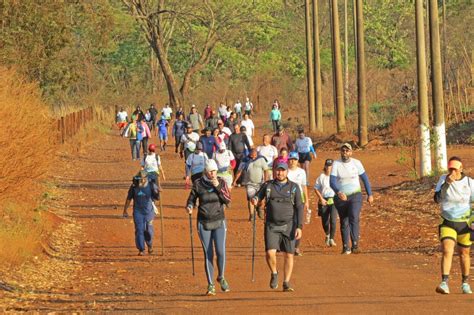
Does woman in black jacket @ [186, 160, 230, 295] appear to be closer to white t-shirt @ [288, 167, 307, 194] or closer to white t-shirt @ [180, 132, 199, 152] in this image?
white t-shirt @ [288, 167, 307, 194]

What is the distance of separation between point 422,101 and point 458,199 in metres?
14.8

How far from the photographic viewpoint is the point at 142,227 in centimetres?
1872

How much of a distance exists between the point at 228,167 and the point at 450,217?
1006cm

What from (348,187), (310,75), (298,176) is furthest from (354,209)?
(310,75)

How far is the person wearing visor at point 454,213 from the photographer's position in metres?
12.8

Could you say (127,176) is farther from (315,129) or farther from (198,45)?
(198,45)

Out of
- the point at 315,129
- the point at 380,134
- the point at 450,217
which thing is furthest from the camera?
the point at 315,129

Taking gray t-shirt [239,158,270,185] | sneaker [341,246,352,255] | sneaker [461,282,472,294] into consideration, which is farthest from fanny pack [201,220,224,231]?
gray t-shirt [239,158,270,185]

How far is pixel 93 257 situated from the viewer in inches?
746

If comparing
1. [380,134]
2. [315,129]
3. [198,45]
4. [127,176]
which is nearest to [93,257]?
[127,176]

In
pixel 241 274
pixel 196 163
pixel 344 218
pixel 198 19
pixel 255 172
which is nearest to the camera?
pixel 241 274

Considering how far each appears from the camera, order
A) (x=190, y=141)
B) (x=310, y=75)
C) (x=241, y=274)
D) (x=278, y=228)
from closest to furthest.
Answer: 1. (x=278, y=228)
2. (x=241, y=274)
3. (x=190, y=141)
4. (x=310, y=75)

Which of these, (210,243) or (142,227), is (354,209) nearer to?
(142,227)

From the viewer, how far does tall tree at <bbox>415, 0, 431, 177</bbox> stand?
26875mm
